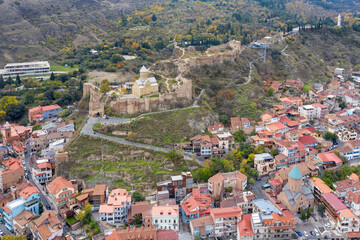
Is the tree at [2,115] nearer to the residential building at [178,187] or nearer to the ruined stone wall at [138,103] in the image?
the ruined stone wall at [138,103]

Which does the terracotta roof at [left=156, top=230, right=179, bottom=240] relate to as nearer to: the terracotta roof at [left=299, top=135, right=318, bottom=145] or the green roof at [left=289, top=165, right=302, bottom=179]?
the green roof at [left=289, top=165, right=302, bottom=179]

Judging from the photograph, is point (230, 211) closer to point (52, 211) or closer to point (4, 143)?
point (52, 211)

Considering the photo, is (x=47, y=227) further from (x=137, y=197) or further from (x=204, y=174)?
(x=204, y=174)

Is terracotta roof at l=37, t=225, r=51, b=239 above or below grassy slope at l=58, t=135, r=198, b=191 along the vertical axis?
below

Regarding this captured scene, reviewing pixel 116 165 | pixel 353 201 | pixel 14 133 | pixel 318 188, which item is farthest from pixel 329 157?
pixel 14 133

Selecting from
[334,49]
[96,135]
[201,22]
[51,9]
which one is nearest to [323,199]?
[96,135]

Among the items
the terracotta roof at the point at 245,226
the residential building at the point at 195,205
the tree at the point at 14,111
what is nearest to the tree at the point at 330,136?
the terracotta roof at the point at 245,226

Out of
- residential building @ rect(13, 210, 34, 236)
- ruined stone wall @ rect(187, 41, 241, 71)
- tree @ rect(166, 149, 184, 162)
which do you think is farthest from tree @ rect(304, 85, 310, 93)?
residential building @ rect(13, 210, 34, 236)
